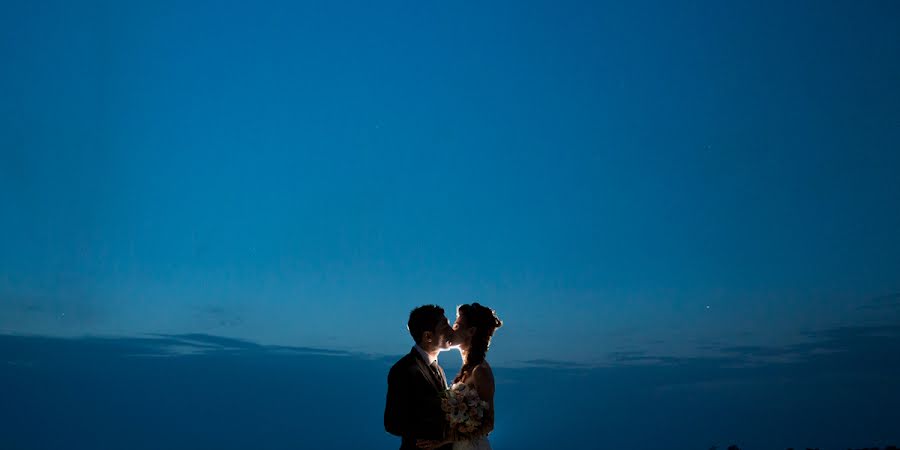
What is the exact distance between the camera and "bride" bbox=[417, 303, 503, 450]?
33.8 ft

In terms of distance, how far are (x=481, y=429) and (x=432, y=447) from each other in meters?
0.63

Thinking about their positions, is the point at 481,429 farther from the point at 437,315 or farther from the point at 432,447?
the point at 437,315

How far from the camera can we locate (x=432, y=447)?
1003cm

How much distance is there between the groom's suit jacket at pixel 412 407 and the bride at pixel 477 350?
577 mm

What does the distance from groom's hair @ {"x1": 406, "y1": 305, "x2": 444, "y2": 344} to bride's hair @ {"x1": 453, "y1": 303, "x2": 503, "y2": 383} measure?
0.54 meters

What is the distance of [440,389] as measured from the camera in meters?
10.3

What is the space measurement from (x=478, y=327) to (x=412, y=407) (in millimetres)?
1420

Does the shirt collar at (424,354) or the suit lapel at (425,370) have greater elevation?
the shirt collar at (424,354)

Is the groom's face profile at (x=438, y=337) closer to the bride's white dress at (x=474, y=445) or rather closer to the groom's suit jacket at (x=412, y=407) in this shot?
the groom's suit jacket at (x=412, y=407)

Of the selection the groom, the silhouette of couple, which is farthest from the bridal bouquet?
the groom

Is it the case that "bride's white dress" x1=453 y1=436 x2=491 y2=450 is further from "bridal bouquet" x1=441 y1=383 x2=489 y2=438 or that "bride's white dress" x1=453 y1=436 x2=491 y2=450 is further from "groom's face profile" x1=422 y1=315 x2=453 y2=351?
"groom's face profile" x1=422 y1=315 x2=453 y2=351

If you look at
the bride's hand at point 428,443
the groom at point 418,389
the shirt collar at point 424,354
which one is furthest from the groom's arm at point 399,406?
the shirt collar at point 424,354

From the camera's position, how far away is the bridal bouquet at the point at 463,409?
9.92 metres

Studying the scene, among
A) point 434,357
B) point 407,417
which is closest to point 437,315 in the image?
point 434,357
